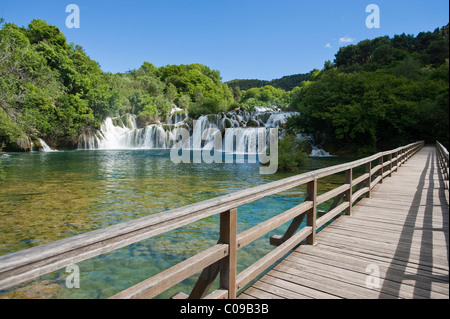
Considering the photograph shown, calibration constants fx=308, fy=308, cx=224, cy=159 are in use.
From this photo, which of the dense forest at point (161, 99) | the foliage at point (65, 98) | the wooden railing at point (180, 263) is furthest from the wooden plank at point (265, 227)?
the foliage at point (65, 98)

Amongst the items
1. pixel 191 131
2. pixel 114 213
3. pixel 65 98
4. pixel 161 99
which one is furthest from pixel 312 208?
pixel 161 99

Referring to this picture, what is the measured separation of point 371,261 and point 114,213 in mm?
6775

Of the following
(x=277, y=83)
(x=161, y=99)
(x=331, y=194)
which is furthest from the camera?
(x=277, y=83)

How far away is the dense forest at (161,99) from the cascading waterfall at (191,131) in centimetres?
187

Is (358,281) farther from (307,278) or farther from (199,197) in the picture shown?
(199,197)

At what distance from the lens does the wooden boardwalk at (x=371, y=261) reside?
9.64 feet

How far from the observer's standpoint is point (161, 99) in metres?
54.3

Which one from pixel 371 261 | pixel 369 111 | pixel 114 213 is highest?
pixel 369 111

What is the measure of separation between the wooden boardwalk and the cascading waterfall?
2644cm

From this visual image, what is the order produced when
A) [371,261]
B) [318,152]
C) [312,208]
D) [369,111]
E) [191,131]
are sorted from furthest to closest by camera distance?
1. [191,131]
2. [318,152]
3. [369,111]
4. [312,208]
5. [371,261]

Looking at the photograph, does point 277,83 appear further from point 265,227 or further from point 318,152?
point 265,227

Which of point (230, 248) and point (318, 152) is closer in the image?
point (230, 248)

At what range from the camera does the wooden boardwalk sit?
9.64ft
